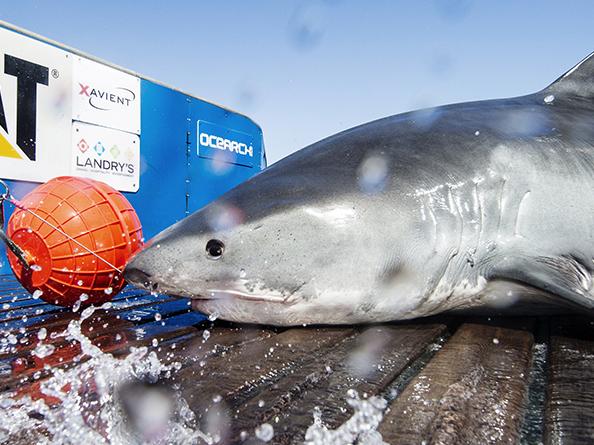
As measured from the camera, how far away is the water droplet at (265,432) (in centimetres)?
101

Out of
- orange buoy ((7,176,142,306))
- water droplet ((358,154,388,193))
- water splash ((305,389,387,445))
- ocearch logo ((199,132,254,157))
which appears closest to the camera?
water splash ((305,389,387,445))

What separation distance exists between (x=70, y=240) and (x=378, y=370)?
1309mm

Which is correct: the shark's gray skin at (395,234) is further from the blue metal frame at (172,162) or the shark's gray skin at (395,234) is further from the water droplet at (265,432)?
the blue metal frame at (172,162)

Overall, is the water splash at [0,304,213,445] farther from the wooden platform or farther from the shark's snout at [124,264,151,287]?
the shark's snout at [124,264,151,287]

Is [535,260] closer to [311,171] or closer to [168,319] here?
[311,171]

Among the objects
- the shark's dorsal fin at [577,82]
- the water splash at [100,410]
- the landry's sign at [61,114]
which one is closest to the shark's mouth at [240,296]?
the water splash at [100,410]

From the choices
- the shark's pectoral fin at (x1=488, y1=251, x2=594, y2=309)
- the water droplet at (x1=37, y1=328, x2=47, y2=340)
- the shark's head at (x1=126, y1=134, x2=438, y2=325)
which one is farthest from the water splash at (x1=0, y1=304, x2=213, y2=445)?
the shark's pectoral fin at (x1=488, y1=251, x2=594, y2=309)

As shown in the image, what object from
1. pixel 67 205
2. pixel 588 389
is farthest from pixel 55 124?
pixel 588 389

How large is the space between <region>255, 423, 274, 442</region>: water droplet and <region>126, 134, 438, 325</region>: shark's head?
27.5 inches

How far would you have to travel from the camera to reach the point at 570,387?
132cm

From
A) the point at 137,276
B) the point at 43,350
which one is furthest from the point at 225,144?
the point at 43,350

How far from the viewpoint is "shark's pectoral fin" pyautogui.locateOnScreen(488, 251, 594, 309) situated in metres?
1.63

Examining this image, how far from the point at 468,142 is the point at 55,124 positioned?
11.6ft

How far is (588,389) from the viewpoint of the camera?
1.30m
